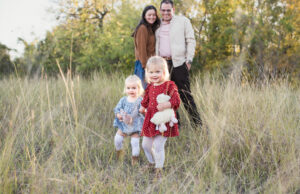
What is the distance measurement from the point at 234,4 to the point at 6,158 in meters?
8.08

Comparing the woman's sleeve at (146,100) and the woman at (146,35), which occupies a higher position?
the woman at (146,35)

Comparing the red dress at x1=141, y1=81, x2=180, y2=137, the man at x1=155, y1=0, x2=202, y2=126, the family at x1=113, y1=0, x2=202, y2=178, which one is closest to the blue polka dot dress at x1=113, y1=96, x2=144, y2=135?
the family at x1=113, y1=0, x2=202, y2=178

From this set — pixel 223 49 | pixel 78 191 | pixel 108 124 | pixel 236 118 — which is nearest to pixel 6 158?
pixel 78 191

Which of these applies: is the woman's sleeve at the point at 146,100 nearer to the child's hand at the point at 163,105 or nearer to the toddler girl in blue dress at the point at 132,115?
the toddler girl in blue dress at the point at 132,115

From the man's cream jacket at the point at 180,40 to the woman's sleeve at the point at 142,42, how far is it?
0.22 metres

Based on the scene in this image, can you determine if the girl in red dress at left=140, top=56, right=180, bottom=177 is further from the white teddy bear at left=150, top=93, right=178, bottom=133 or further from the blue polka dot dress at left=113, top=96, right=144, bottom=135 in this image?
the blue polka dot dress at left=113, top=96, right=144, bottom=135

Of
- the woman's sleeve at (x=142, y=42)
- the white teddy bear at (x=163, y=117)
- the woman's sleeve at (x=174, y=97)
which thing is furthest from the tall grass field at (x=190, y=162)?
the woman's sleeve at (x=142, y=42)

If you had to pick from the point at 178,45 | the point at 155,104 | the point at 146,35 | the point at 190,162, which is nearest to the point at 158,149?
the point at 155,104

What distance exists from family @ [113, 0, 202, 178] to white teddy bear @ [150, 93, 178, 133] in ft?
0.06

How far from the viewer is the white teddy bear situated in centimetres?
272

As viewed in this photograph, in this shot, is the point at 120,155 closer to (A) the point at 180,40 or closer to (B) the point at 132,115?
(B) the point at 132,115

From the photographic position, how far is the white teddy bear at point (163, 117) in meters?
2.72

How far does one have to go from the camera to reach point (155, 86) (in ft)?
9.53

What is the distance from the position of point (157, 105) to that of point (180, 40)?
5.06 feet
